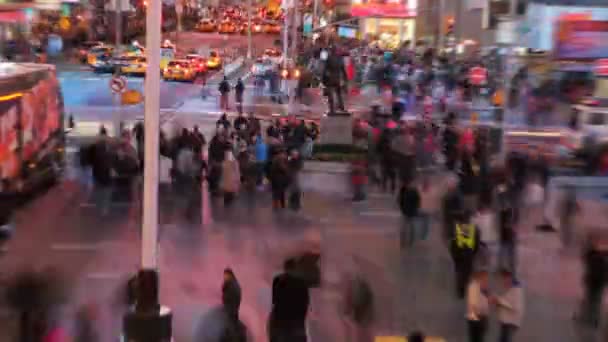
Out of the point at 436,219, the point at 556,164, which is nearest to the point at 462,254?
the point at 436,219

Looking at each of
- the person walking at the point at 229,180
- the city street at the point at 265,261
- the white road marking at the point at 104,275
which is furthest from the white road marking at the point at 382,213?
the white road marking at the point at 104,275

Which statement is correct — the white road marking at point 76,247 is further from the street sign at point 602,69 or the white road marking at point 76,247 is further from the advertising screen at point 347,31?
the advertising screen at point 347,31

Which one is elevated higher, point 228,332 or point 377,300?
point 228,332

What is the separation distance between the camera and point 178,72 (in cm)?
5872

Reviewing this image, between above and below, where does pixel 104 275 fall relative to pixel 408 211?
below

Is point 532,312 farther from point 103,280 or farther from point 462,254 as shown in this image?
point 103,280

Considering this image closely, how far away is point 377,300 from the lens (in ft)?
42.6

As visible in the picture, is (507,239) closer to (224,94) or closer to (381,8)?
(224,94)

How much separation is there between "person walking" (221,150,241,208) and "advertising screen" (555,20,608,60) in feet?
101

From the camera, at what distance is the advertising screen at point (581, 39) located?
45.6 metres

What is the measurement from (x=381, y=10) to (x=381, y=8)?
0.72 feet

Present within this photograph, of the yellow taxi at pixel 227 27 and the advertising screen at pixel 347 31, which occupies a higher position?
the yellow taxi at pixel 227 27

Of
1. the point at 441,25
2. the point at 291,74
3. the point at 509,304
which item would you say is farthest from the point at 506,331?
the point at 441,25

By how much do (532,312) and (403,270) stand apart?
2.69 meters
